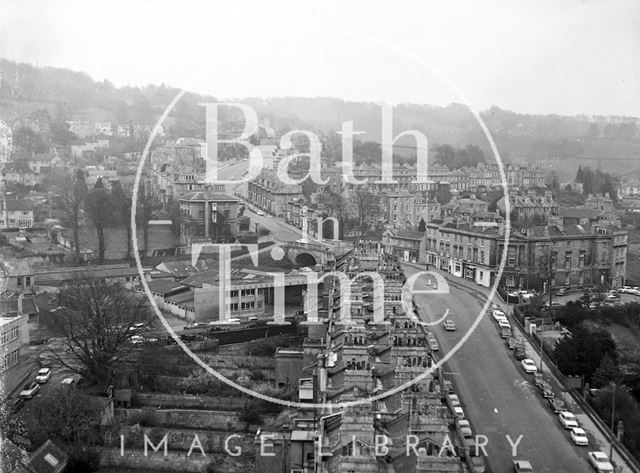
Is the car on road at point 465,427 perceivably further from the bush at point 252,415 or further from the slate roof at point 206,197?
the slate roof at point 206,197

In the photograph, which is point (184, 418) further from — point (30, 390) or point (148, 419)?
point (30, 390)

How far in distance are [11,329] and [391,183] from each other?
17.0 metres

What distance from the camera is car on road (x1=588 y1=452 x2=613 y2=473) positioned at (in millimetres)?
7736

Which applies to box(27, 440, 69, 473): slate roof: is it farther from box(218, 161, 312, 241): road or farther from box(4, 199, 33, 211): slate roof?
box(4, 199, 33, 211): slate roof

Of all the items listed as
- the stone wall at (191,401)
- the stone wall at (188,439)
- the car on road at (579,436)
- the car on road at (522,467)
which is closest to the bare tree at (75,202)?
the stone wall at (191,401)

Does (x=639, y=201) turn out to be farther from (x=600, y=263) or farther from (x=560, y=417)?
(x=560, y=417)

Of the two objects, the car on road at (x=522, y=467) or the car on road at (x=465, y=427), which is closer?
the car on road at (x=522, y=467)

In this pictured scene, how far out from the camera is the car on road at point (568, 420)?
8.80 metres

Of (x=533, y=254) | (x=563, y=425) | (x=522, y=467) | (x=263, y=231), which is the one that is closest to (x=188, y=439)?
(x=522, y=467)

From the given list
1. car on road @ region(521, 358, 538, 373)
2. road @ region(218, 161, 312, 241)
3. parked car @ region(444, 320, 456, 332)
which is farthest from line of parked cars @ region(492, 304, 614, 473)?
road @ region(218, 161, 312, 241)

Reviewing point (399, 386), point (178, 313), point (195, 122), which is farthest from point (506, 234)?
point (195, 122)

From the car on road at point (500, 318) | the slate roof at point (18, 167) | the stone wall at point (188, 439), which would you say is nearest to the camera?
the stone wall at point (188, 439)

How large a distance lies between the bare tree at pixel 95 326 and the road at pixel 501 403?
464cm

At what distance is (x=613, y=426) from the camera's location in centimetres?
888
